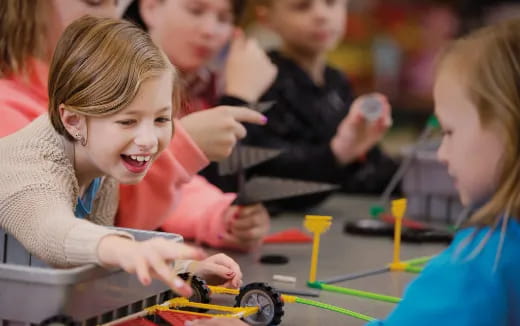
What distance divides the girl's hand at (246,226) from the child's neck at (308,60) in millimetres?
504

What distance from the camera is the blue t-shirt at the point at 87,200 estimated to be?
867 millimetres

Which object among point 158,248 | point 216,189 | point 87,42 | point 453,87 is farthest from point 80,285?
point 216,189

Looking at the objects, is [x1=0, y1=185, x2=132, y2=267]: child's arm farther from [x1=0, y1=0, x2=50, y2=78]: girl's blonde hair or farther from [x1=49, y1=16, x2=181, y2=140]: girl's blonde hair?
[x1=0, y1=0, x2=50, y2=78]: girl's blonde hair

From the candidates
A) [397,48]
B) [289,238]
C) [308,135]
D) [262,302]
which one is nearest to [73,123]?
[262,302]

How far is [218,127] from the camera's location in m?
1.01

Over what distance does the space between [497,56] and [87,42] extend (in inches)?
14.4

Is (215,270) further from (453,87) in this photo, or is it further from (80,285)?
(453,87)

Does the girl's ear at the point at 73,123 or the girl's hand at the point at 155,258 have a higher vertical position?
the girl's ear at the point at 73,123

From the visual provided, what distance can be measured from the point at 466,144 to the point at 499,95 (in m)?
0.04

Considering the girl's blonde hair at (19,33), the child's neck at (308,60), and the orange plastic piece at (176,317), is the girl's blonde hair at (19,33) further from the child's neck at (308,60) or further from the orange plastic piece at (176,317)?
the child's neck at (308,60)

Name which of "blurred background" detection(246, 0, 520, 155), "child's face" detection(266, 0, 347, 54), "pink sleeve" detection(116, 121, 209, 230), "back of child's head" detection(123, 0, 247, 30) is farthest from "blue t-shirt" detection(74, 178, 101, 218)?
"blurred background" detection(246, 0, 520, 155)

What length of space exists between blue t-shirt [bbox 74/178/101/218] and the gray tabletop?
18 cm

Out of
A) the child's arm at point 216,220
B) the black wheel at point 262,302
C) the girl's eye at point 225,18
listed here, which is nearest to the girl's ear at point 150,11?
the girl's eye at point 225,18

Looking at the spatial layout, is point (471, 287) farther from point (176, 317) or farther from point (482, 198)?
point (176, 317)
